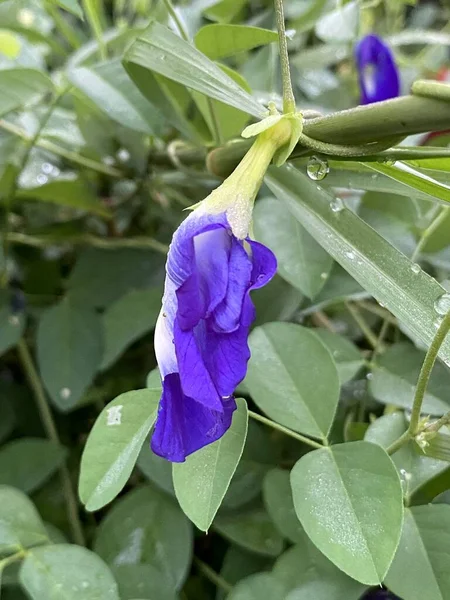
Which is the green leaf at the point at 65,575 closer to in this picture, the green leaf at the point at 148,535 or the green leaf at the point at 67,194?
the green leaf at the point at 148,535

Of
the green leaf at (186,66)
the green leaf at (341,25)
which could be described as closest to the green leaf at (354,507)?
the green leaf at (186,66)

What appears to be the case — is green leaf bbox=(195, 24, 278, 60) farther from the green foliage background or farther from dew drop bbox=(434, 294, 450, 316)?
dew drop bbox=(434, 294, 450, 316)

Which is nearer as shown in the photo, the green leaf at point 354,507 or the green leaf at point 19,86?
the green leaf at point 354,507

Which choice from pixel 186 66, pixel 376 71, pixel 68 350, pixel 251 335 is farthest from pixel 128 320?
pixel 376 71

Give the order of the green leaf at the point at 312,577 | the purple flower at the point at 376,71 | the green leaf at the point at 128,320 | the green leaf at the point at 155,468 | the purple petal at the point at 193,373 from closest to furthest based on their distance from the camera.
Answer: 1. the purple petal at the point at 193,373
2. the green leaf at the point at 312,577
3. the green leaf at the point at 155,468
4. the green leaf at the point at 128,320
5. the purple flower at the point at 376,71

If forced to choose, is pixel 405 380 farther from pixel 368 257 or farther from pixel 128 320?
pixel 128 320

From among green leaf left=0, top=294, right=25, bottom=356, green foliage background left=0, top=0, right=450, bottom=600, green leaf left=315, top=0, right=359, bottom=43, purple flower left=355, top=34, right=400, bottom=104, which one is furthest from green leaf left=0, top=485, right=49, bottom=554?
green leaf left=315, top=0, right=359, bottom=43

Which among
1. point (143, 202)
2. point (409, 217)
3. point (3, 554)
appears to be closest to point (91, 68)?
point (143, 202)
